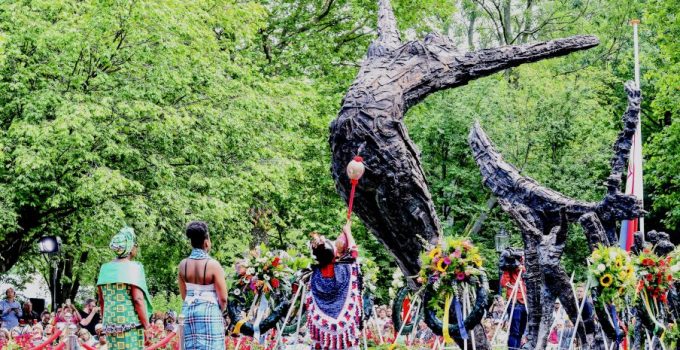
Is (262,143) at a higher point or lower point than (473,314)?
higher

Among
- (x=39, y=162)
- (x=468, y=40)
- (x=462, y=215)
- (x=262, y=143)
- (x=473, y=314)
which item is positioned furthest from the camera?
(x=468, y=40)

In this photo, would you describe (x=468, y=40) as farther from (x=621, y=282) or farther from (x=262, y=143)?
(x=621, y=282)

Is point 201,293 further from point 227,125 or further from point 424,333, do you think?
point 227,125

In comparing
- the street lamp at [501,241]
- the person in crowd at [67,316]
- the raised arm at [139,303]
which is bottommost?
the raised arm at [139,303]

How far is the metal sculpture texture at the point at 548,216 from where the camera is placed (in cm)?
1018

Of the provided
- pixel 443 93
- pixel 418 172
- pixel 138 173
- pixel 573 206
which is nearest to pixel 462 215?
pixel 443 93

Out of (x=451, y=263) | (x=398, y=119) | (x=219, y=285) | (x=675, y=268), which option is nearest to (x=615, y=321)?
(x=675, y=268)

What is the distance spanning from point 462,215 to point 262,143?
28.5 ft

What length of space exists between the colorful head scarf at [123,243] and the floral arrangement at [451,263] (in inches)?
118

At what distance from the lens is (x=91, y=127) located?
1744cm

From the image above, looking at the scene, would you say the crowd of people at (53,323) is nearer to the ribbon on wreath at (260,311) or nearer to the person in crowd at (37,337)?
the person in crowd at (37,337)

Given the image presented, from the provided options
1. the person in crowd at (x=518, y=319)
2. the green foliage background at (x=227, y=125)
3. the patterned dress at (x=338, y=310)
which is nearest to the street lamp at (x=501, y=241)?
the green foliage background at (x=227, y=125)

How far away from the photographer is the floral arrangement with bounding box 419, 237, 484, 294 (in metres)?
9.74

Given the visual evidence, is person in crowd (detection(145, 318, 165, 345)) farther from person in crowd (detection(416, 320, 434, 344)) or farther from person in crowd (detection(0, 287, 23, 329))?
person in crowd (detection(0, 287, 23, 329))
